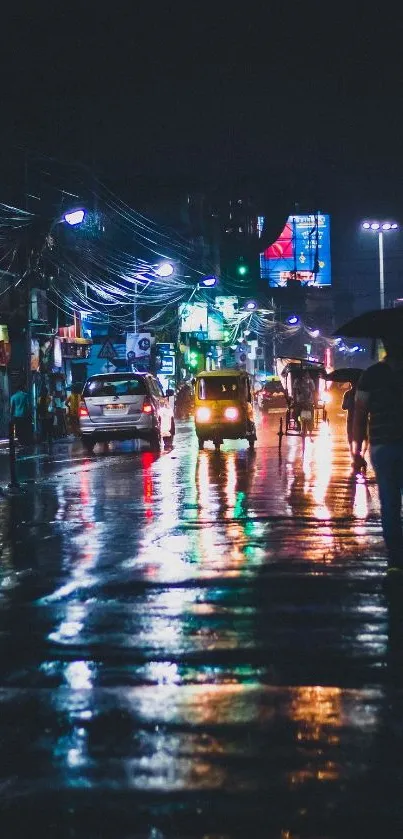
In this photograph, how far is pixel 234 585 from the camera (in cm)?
880

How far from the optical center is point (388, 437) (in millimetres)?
8914

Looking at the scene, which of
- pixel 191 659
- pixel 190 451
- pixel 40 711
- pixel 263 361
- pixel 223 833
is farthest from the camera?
pixel 263 361

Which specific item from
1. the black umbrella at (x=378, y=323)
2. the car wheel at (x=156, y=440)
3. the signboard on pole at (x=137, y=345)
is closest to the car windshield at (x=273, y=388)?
the signboard on pole at (x=137, y=345)

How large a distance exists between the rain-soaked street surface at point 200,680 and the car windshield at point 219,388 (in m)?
18.1

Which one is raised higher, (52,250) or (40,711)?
(52,250)

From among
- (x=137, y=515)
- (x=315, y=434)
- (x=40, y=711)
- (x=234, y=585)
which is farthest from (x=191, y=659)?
(x=315, y=434)

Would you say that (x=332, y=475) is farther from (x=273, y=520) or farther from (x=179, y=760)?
(x=179, y=760)

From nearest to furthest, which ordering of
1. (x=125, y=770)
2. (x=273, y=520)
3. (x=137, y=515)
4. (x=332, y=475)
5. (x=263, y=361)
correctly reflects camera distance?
1. (x=125, y=770)
2. (x=273, y=520)
3. (x=137, y=515)
4. (x=332, y=475)
5. (x=263, y=361)

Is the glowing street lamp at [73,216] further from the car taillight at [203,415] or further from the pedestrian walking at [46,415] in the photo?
the car taillight at [203,415]

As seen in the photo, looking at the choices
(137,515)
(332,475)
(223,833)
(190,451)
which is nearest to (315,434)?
(190,451)

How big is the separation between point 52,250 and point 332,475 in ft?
75.3

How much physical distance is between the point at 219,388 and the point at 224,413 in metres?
1.39

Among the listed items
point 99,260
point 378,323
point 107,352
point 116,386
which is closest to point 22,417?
point 116,386

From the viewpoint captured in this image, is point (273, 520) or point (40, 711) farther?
point (273, 520)
